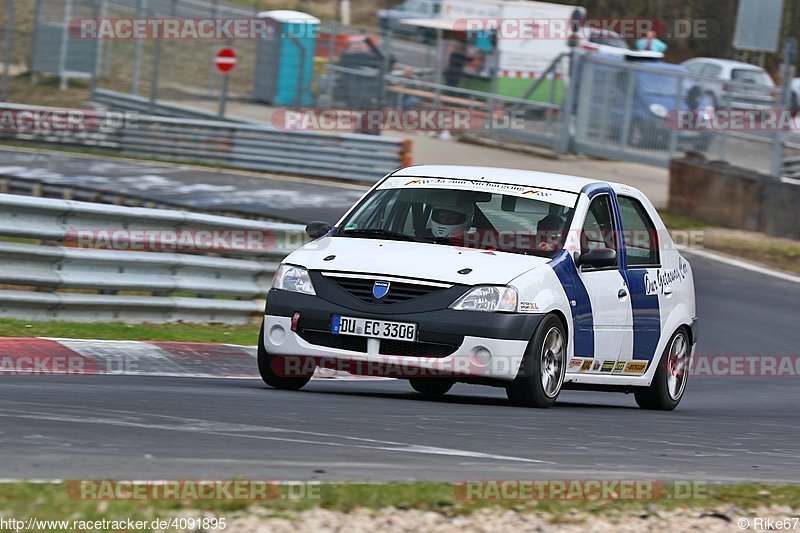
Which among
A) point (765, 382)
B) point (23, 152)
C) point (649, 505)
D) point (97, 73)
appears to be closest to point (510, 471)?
point (649, 505)

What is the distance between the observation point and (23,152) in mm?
28250

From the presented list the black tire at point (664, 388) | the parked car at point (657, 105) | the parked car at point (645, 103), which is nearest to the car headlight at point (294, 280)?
the black tire at point (664, 388)

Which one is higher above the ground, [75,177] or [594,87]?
[594,87]

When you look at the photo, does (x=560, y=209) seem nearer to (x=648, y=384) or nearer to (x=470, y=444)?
(x=648, y=384)

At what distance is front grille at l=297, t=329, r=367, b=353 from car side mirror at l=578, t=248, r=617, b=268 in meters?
1.61

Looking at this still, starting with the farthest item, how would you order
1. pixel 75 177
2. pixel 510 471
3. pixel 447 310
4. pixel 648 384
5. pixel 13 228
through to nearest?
pixel 75 177, pixel 13 228, pixel 648 384, pixel 447 310, pixel 510 471

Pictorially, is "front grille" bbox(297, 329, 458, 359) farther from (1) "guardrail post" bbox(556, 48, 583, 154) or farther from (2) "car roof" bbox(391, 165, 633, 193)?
(1) "guardrail post" bbox(556, 48, 583, 154)

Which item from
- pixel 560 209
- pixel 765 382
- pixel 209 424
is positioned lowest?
pixel 765 382

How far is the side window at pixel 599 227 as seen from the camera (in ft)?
31.6

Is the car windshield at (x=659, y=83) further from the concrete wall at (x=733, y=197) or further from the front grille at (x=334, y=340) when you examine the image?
the front grille at (x=334, y=340)

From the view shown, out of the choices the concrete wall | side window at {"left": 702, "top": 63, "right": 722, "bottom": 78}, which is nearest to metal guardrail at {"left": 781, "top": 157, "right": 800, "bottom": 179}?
the concrete wall

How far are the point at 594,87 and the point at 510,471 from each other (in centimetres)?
2632

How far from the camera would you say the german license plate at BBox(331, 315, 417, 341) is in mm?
8469

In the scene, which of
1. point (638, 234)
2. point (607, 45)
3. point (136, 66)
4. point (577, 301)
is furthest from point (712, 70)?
point (577, 301)
